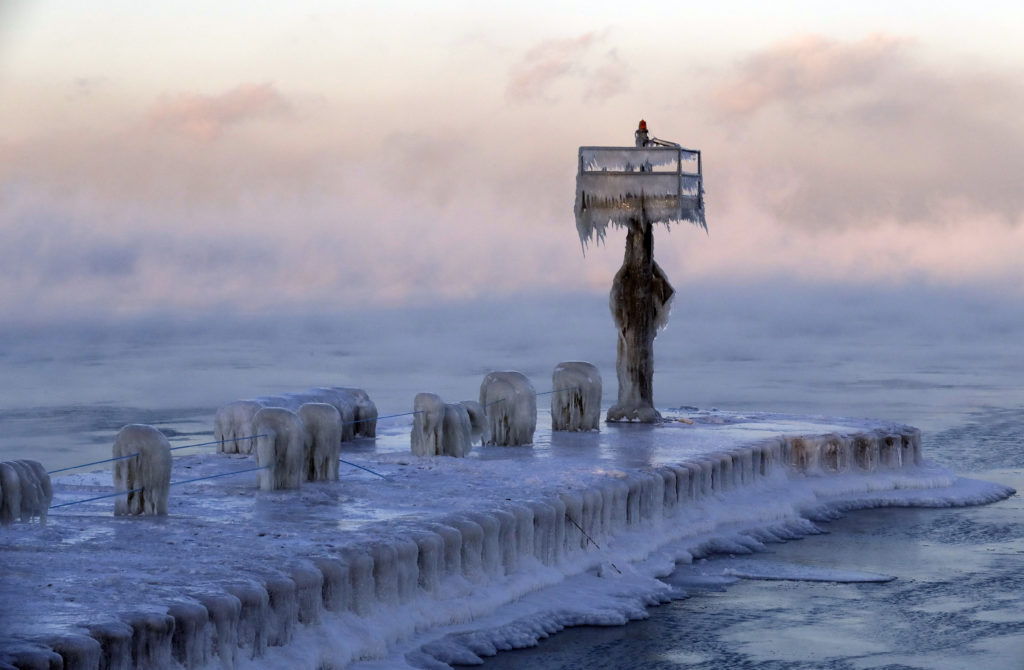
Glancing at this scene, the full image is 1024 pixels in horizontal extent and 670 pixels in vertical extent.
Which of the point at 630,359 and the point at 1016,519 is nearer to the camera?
the point at 1016,519

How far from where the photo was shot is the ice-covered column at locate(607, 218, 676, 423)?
66.9ft

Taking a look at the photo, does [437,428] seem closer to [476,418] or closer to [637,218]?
[476,418]

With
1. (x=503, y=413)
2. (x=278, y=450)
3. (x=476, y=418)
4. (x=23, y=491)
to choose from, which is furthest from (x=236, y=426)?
(x=23, y=491)

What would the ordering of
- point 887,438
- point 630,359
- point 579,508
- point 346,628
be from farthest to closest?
point 630,359, point 887,438, point 579,508, point 346,628

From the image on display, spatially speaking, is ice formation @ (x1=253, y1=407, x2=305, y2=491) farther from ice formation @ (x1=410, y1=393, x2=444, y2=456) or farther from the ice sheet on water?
the ice sheet on water

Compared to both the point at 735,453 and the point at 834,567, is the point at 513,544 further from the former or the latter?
the point at 735,453

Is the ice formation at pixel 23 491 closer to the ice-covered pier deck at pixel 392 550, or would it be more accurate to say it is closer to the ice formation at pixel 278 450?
the ice-covered pier deck at pixel 392 550

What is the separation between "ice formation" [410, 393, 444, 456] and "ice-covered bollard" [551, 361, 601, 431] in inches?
136

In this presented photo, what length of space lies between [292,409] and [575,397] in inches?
172

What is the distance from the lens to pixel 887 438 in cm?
1877

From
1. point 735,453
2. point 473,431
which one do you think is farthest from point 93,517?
point 735,453

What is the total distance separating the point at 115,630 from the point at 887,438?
13.9 metres

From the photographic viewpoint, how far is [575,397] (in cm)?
1891

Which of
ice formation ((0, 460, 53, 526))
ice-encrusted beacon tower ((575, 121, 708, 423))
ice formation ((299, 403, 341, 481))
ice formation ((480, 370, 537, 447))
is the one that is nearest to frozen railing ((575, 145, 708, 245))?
ice-encrusted beacon tower ((575, 121, 708, 423))
